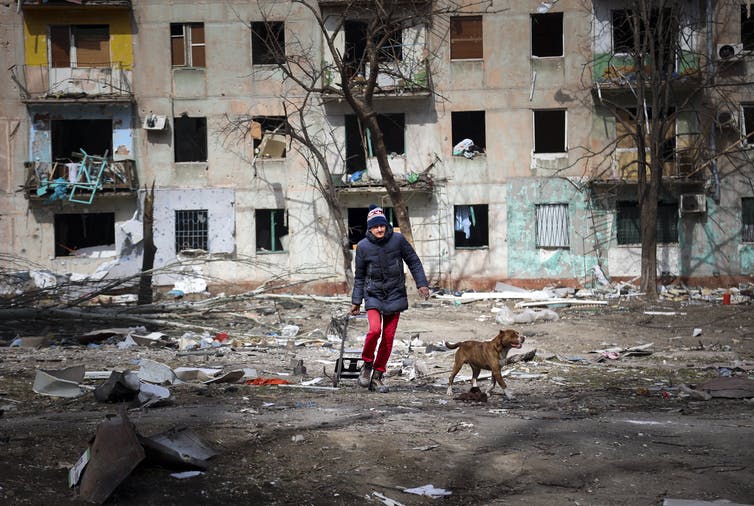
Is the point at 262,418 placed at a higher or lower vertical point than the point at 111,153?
lower

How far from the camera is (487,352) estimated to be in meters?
8.84

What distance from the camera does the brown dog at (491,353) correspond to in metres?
8.70

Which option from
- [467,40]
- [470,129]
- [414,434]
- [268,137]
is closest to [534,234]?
[470,129]

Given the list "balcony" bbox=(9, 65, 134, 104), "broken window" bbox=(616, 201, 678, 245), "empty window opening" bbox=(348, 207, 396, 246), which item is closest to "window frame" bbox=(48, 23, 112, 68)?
"balcony" bbox=(9, 65, 134, 104)

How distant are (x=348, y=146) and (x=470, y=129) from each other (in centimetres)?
396

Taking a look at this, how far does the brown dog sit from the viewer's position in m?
8.70

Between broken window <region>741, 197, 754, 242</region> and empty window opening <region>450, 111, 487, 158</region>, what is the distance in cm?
845

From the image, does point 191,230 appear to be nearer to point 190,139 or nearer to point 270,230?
point 270,230

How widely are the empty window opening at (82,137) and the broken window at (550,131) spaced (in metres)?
13.7

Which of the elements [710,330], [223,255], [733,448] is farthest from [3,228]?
[733,448]

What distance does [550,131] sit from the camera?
2822 cm

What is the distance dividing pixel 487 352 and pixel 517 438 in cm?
235

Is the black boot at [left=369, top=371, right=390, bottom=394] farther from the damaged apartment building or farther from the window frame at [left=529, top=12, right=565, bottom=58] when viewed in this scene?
the window frame at [left=529, top=12, right=565, bottom=58]

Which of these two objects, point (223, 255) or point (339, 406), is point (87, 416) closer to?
point (339, 406)
